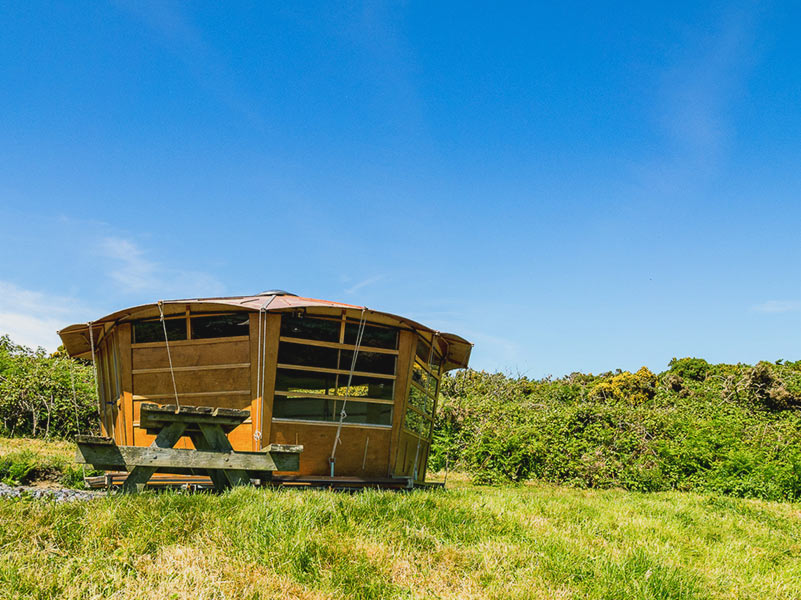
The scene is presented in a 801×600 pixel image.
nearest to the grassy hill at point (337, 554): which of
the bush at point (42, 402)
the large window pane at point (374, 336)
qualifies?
the large window pane at point (374, 336)

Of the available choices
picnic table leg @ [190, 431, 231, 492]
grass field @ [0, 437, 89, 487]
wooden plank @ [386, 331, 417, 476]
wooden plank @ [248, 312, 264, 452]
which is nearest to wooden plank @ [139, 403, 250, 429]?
picnic table leg @ [190, 431, 231, 492]

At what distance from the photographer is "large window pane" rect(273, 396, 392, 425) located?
354 inches

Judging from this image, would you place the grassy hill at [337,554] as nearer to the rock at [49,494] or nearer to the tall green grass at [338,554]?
the tall green grass at [338,554]

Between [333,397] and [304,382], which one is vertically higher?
[304,382]

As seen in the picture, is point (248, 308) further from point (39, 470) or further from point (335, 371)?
point (39, 470)

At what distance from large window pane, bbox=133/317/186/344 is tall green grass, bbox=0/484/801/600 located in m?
4.79

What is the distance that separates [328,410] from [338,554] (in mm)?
5593

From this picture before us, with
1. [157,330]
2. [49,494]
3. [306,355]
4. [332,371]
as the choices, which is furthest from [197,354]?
[49,494]

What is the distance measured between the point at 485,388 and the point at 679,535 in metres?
15.9

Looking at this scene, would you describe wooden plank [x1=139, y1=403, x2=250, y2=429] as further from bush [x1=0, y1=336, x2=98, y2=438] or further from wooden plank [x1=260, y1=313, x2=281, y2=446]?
bush [x1=0, y1=336, x2=98, y2=438]

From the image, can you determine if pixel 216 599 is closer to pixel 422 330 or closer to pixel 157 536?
pixel 157 536

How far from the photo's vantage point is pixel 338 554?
3645 mm

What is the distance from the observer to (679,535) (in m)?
5.58

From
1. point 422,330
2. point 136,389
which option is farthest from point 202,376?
point 422,330
